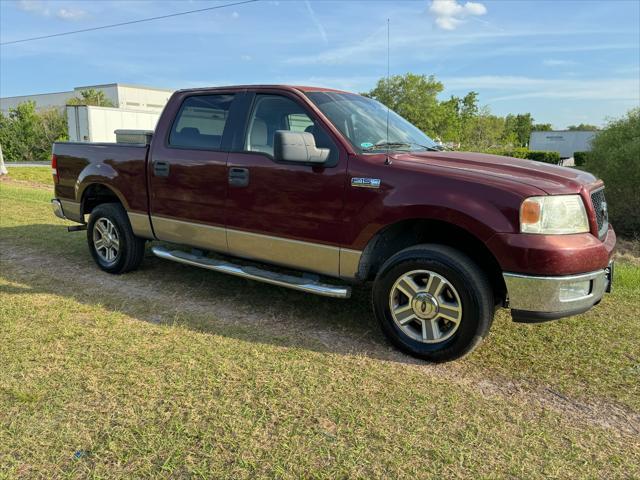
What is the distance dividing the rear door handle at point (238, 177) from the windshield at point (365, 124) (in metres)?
0.86

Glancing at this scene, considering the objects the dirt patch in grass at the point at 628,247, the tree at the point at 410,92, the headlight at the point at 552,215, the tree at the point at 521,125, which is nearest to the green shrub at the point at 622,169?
the dirt patch in grass at the point at 628,247

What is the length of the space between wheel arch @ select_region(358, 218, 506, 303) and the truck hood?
1.46 ft

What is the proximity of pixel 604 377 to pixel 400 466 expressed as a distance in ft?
6.03

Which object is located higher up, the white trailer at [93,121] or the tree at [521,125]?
the tree at [521,125]

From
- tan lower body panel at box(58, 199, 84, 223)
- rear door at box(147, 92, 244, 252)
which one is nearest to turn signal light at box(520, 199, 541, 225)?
rear door at box(147, 92, 244, 252)

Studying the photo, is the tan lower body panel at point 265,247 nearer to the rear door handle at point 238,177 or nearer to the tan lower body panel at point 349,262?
the tan lower body panel at point 349,262

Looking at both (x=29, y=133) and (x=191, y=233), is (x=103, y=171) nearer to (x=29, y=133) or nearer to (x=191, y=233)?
(x=191, y=233)

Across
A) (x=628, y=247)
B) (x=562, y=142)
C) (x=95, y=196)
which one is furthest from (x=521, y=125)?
(x=95, y=196)

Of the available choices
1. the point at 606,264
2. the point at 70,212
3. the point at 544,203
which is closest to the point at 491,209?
the point at 544,203

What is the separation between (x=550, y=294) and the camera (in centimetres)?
322

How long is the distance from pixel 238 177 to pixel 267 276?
0.91 m

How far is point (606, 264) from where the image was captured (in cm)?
343

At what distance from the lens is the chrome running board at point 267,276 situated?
155 inches

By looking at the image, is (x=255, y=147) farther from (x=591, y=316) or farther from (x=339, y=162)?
(x=591, y=316)
